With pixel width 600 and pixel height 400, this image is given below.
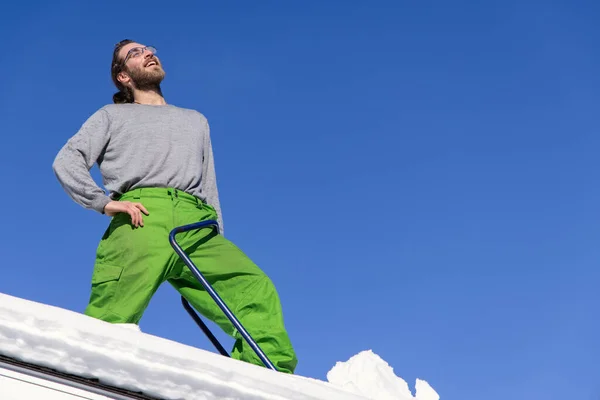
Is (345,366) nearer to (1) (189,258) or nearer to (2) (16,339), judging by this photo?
(1) (189,258)

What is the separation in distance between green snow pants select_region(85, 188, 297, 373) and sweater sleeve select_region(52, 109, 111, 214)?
0.43ft

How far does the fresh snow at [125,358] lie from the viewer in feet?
4.83

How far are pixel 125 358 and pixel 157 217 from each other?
1573 mm

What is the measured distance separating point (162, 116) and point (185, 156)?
240 millimetres

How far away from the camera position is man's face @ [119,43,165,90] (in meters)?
3.54

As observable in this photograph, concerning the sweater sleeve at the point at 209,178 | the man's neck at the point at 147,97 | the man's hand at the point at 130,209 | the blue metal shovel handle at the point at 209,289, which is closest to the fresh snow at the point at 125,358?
the blue metal shovel handle at the point at 209,289

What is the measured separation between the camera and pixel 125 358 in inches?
58.2

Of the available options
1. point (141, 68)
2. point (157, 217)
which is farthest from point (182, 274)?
point (141, 68)

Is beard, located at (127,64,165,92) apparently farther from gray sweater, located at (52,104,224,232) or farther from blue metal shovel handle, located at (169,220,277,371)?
blue metal shovel handle, located at (169,220,277,371)

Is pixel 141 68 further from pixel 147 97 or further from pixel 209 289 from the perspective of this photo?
pixel 209 289

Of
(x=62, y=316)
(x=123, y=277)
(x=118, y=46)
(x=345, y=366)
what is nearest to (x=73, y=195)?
(x=123, y=277)

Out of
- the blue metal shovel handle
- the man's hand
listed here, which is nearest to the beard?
the man's hand

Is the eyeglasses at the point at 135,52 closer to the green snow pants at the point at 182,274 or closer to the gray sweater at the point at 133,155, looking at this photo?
the gray sweater at the point at 133,155

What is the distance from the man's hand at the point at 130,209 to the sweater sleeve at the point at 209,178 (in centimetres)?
44
